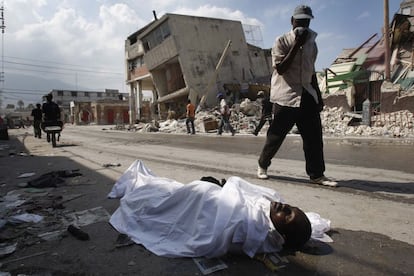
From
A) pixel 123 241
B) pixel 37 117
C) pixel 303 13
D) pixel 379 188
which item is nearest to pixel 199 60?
Answer: pixel 37 117

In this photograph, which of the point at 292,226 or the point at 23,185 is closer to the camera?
the point at 292,226

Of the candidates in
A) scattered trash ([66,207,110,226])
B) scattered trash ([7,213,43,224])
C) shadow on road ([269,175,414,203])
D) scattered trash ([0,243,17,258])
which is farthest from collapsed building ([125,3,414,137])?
scattered trash ([0,243,17,258])

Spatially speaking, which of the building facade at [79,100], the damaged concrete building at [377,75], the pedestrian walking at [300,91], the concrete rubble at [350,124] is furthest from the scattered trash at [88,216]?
the building facade at [79,100]

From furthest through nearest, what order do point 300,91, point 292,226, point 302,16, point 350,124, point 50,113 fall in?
point 350,124
point 50,113
point 300,91
point 302,16
point 292,226

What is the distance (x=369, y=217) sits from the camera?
282 centimetres

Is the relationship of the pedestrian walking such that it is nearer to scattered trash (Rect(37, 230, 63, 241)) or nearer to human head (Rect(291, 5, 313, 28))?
human head (Rect(291, 5, 313, 28))

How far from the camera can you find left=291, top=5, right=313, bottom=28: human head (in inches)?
149

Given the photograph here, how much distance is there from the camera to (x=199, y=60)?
1139 inches

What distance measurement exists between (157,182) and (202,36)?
91.6 feet

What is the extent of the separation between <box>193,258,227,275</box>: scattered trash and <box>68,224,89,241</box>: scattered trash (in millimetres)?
982

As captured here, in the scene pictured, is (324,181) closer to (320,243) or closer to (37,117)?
(320,243)

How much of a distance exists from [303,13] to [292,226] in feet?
8.86

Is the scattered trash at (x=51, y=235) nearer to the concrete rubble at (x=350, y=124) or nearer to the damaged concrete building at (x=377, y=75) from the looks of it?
the concrete rubble at (x=350, y=124)

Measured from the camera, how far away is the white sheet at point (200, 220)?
2.11m
